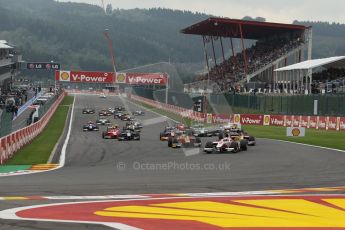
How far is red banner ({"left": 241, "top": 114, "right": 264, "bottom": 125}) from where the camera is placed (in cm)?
5028

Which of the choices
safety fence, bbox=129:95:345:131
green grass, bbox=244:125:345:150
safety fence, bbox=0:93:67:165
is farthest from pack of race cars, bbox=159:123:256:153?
safety fence, bbox=129:95:345:131

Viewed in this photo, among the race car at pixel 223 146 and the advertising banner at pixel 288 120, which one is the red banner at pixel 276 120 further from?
the race car at pixel 223 146

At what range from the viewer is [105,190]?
12.2 meters

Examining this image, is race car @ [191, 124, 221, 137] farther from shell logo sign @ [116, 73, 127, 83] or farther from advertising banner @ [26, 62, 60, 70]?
shell logo sign @ [116, 73, 127, 83]

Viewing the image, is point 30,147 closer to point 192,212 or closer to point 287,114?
point 192,212

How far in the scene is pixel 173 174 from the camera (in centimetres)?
1563

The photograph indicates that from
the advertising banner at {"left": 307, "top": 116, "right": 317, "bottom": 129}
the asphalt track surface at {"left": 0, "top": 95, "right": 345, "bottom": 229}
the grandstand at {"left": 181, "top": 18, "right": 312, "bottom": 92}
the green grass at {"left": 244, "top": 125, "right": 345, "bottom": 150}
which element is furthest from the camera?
the grandstand at {"left": 181, "top": 18, "right": 312, "bottom": 92}

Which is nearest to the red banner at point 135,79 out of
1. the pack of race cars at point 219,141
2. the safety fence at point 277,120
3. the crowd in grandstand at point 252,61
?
the crowd in grandstand at point 252,61

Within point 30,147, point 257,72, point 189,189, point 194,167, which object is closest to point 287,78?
point 257,72

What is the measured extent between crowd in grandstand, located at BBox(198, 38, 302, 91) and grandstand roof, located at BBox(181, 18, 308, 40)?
1491 mm

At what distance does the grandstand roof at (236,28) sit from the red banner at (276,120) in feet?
88.0

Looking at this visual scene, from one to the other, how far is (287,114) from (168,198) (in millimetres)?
37799

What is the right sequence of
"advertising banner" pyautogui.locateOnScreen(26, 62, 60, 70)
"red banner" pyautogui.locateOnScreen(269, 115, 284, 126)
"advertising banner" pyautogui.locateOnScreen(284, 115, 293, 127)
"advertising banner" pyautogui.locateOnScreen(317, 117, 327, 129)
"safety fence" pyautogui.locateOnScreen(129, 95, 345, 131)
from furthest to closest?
"advertising banner" pyautogui.locateOnScreen(26, 62, 60, 70) → "red banner" pyautogui.locateOnScreen(269, 115, 284, 126) → "advertising banner" pyautogui.locateOnScreen(284, 115, 293, 127) → "advertising banner" pyautogui.locateOnScreen(317, 117, 327, 129) → "safety fence" pyautogui.locateOnScreen(129, 95, 345, 131)

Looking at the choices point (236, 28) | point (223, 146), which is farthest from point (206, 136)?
point (236, 28)
